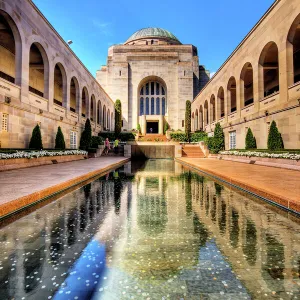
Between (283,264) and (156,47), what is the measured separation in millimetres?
53383

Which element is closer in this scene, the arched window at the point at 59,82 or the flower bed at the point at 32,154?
the flower bed at the point at 32,154

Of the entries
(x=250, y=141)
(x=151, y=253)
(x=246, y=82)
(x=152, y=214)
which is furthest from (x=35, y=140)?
(x=246, y=82)

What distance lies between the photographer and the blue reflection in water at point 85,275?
6.33 feet

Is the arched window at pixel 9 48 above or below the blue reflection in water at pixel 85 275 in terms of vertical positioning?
above

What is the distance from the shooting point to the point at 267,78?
83.6ft

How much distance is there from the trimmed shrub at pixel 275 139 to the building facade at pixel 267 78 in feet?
1.42

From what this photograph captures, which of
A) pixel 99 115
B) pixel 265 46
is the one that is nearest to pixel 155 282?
pixel 265 46

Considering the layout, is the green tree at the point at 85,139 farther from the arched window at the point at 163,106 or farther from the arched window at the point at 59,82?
the arched window at the point at 163,106

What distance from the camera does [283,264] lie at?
2.41 meters

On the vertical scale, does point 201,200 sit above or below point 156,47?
below

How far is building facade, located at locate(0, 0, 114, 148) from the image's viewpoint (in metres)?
13.3

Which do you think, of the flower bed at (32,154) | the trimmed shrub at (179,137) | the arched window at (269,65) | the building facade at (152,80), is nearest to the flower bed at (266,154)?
the arched window at (269,65)

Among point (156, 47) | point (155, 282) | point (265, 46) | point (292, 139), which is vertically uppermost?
point (156, 47)

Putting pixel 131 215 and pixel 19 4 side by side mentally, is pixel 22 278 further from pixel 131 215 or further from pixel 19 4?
pixel 19 4
